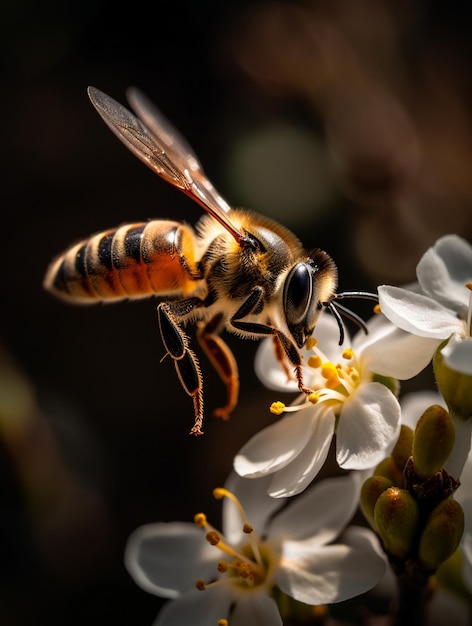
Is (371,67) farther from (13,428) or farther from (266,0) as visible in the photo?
(13,428)

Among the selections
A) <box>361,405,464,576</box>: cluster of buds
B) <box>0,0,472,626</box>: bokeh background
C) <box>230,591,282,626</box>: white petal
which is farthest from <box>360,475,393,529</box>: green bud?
<box>0,0,472,626</box>: bokeh background

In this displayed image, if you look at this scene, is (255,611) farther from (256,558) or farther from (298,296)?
(298,296)

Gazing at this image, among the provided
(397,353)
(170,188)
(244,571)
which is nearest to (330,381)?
(397,353)

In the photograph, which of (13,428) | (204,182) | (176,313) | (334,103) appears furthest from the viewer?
(334,103)

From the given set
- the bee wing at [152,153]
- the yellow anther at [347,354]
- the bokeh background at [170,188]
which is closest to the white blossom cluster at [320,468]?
the yellow anther at [347,354]

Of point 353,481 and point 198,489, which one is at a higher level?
point 353,481

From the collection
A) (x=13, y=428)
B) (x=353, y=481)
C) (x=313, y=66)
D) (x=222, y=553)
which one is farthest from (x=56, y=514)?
(x=313, y=66)
